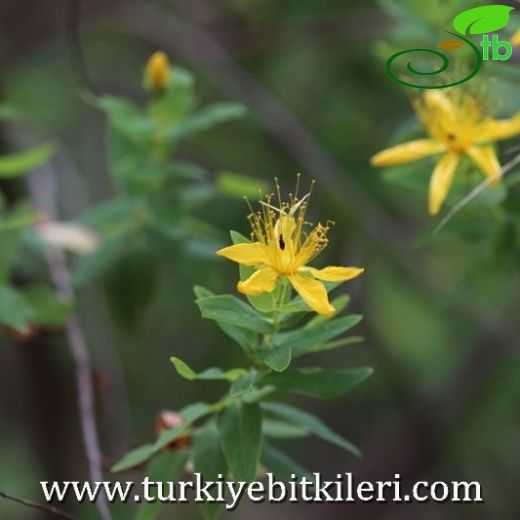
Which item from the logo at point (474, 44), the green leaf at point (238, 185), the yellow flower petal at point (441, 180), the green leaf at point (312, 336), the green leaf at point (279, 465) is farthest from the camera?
the green leaf at point (238, 185)

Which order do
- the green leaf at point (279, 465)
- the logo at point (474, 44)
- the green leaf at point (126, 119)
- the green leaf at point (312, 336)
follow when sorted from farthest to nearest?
1. the green leaf at point (126, 119)
2. the logo at point (474, 44)
3. the green leaf at point (279, 465)
4. the green leaf at point (312, 336)

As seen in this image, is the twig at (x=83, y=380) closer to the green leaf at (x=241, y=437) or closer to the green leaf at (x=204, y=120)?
the green leaf at (x=241, y=437)

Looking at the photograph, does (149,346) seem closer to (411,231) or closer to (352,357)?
(352,357)

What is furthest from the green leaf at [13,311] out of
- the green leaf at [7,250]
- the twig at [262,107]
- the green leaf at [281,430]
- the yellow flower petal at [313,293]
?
the twig at [262,107]

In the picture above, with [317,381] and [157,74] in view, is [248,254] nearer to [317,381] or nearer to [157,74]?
[317,381]

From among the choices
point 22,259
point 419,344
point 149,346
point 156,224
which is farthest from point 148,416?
point 156,224

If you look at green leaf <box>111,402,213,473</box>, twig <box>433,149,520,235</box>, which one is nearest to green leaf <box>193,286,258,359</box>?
green leaf <box>111,402,213,473</box>

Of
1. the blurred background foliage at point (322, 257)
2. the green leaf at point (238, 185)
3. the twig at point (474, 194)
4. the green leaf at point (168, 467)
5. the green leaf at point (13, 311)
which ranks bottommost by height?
the green leaf at point (168, 467)
